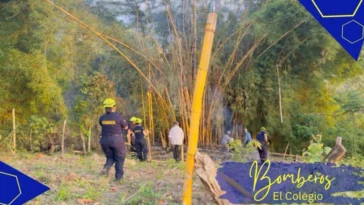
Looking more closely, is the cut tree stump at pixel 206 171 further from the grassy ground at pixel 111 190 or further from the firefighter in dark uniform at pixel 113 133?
the firefighter in dark uniform at pixel 113 133

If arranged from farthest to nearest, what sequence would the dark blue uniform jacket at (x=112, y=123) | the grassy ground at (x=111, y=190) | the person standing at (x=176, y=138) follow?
the person standing at (x=176, y=138)
the dark blue uniform jacket at (x=112, y=123)
the grassy ground at (x=111, y=190)

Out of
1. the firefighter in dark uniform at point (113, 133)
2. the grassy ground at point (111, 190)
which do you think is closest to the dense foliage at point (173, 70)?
the firefighter in dark uniform at point (113, 133)

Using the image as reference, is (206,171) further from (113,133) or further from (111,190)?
(113,133)

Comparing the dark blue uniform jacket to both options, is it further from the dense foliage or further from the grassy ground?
the dense foliage

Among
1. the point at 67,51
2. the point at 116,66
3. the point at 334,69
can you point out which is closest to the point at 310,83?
the point at 334,69

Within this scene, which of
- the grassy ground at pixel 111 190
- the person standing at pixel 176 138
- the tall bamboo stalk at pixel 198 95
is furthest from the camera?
the person standing at pixel 176 138

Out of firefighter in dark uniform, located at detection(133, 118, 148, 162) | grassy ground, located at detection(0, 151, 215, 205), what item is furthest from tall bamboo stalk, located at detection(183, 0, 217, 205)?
firefighter in dark uniform, located at detection(133, 118, 148, 162)

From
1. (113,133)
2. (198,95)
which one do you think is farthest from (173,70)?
(198,95)

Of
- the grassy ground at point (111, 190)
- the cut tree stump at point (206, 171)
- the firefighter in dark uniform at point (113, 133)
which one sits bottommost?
the grassy ground at point (111, 190)

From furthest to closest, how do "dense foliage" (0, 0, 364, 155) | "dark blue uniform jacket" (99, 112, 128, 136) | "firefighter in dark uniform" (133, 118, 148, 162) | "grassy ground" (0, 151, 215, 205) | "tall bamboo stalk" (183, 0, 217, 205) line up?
"dense foliage" (0, 0, 364, 155) → "firefighter in dark uniform" (133, 118, 148, 162) → "dark blue uniform jacket" (99, 112, 128, 136) → "grassy ground" (0, 151, 215, 205) → "tall bamboo stalk" (183, 0, 217, 205)

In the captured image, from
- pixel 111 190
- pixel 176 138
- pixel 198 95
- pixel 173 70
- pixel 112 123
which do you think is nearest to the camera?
pixel 198 95

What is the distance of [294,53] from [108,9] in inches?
208

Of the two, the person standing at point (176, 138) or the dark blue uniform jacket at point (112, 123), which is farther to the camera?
the person standing at point (176, 138)

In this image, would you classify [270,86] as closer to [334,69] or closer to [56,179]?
[334,69]
